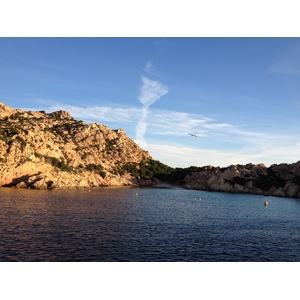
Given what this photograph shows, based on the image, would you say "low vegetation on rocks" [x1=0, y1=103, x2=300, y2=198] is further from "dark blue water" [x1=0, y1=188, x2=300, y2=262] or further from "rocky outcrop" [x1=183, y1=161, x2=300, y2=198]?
"dark blue water" [x1=0, y1=188, x2=300, y2=262]

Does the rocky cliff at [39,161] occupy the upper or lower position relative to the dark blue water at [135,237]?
upper

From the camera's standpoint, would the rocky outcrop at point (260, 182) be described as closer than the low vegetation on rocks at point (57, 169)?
No

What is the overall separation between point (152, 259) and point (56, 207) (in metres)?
46.8

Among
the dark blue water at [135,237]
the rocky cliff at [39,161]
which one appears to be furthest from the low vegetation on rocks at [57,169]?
the dark blue water at [135,237]

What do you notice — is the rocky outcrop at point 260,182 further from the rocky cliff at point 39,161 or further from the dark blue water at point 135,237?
the dark blue water at point 135,237

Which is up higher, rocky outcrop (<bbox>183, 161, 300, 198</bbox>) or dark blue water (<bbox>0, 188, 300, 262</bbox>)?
rocky outcrop (<bbox>183, 161, 300, 198</bbox>)

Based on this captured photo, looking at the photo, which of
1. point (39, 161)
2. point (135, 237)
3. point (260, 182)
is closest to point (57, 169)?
point (39, 161)

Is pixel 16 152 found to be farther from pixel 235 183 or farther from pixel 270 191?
pixel 270 191

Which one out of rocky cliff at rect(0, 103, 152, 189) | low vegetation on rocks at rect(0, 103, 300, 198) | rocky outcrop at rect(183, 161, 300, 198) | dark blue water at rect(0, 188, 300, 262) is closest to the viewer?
dark blue water at rect(0, 188, 300, 262)

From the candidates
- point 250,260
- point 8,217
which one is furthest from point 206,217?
point 8,217

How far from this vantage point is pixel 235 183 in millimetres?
191375

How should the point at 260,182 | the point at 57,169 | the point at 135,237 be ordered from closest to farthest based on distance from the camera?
the point at 135,237, the point at 57,169, the point at 260,182

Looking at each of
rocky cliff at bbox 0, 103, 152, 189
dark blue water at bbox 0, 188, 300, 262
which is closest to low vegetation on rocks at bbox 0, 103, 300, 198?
rocky cliff at bbox 0, 103, 152, 189

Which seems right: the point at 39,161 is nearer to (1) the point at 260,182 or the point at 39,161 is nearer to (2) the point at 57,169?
(2) the point at 57,169
